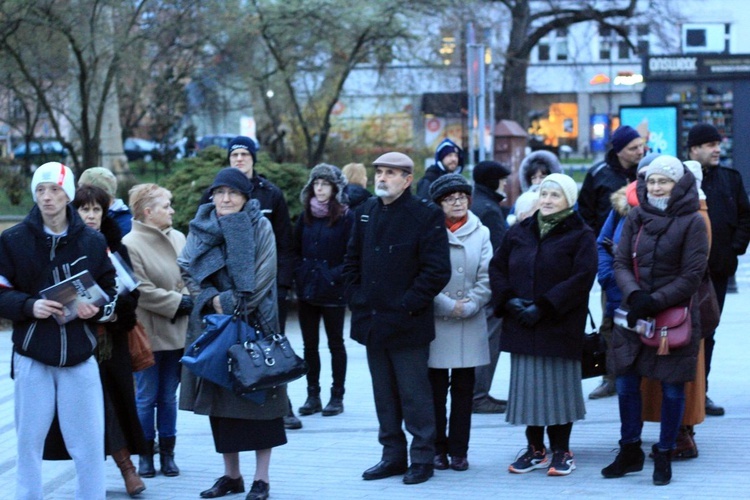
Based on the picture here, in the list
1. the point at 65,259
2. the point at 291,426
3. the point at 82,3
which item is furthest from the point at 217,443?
the point at 82,3

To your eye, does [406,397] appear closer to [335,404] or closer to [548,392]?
[548,392]

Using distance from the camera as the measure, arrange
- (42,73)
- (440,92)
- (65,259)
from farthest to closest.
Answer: (440,92) < (42,73) < (65,259)

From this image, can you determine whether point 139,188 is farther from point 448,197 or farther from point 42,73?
point 42,73

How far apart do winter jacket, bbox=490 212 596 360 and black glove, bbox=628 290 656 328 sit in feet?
0.97

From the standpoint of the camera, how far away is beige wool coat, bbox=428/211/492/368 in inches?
277

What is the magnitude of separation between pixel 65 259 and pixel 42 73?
1411 centimetres

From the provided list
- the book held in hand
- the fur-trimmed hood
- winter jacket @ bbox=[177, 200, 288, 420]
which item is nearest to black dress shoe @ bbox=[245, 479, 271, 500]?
winter jacket @ bbox=[177, 200, 288, 420]

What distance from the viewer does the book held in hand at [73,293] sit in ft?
18.9

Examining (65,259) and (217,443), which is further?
(217,443)

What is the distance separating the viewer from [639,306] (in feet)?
21.2

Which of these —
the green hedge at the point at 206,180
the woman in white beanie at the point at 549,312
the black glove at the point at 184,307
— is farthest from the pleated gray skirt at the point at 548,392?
the green hedge at the point at 206,180

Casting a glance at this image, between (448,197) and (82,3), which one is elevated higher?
(82,3)

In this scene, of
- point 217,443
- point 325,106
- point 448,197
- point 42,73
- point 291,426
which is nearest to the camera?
point 217,443

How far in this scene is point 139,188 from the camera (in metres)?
7.38
